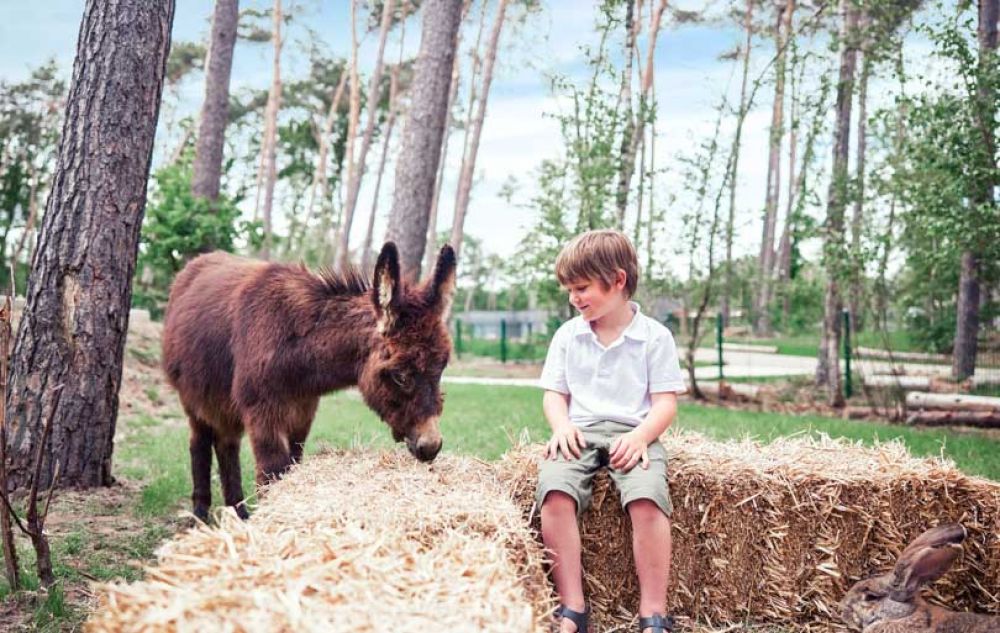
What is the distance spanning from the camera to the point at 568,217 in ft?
55.8

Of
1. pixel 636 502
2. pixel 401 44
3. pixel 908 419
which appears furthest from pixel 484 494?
pixel 401 44

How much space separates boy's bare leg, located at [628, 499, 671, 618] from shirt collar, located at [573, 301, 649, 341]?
83cm

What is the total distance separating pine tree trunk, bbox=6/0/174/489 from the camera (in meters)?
5.66

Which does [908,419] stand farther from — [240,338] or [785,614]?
[240,338]

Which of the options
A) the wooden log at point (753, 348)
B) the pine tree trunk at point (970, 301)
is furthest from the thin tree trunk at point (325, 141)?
the pine tree trunk at point (970, 301)

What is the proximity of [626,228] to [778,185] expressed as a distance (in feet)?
70.6

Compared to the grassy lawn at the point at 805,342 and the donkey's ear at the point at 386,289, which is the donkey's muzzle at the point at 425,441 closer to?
the donkey's ear at the point at 386,289

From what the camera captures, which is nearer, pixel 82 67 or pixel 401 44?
pixel 82 67

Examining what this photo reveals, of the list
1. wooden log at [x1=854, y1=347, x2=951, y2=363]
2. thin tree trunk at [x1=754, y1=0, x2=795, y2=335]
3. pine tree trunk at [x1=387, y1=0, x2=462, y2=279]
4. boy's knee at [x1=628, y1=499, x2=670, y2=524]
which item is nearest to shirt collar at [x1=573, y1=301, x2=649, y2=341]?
boy's knee at [x1=628, y1=499, x2=670, y2=524]

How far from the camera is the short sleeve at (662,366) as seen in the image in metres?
3.97

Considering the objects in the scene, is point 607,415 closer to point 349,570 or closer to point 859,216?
point 349,570

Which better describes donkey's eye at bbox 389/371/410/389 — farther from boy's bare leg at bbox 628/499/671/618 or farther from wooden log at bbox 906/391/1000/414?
wooden log at bbox 906/391/1000/414

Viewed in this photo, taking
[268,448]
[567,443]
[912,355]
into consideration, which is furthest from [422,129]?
[912,355]

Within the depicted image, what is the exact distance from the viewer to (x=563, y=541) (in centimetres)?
359
